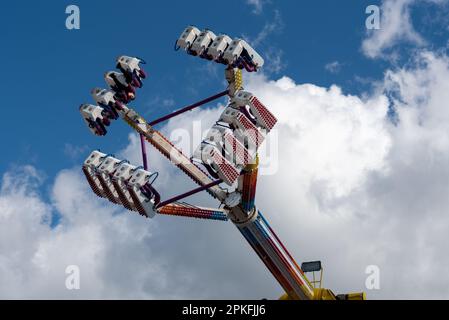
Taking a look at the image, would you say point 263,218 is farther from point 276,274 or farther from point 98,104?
point 98,104

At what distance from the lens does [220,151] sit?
3691 cm

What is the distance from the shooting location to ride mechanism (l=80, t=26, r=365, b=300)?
126 ft

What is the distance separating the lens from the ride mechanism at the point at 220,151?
126 feet
